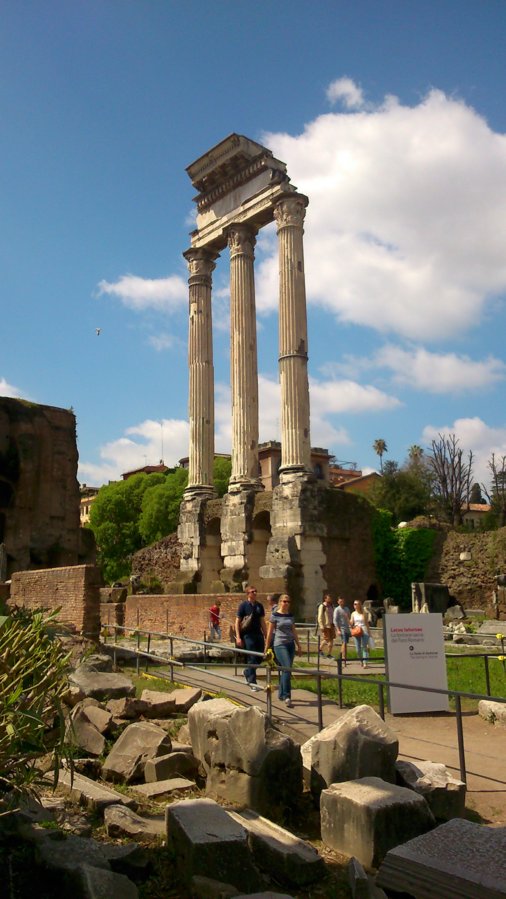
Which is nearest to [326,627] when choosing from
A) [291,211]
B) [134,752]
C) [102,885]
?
[134,752]

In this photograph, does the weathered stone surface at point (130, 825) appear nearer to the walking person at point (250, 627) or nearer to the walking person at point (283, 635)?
the walking person at point (283, 635)

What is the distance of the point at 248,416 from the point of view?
2764 centimetres

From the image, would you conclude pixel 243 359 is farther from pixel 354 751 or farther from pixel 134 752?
pixel 354 751

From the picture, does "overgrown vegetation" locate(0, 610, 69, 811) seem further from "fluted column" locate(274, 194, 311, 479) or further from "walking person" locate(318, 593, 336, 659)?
"fluted column" locate(274, 194, 311, 479)

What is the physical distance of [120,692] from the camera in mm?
8492

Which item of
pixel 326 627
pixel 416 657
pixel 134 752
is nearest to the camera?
pixel 134 752

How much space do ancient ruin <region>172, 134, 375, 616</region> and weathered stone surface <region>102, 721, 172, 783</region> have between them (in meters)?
16.9

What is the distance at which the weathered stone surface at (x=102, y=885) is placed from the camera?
357cm

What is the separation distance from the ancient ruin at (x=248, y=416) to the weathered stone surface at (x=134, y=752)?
55.5 ft

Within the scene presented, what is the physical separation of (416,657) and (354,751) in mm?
3963

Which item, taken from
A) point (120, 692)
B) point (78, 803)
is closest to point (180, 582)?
point (120, 692)

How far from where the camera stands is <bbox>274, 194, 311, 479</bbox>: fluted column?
25375 millimetres

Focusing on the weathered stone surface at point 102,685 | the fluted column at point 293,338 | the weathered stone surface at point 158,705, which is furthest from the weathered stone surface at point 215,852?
the fluted column at point 293,338

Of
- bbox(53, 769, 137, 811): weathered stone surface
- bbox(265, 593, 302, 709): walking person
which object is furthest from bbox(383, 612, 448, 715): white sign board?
bbox(53, 769, 137, 811): weathered stone surface
